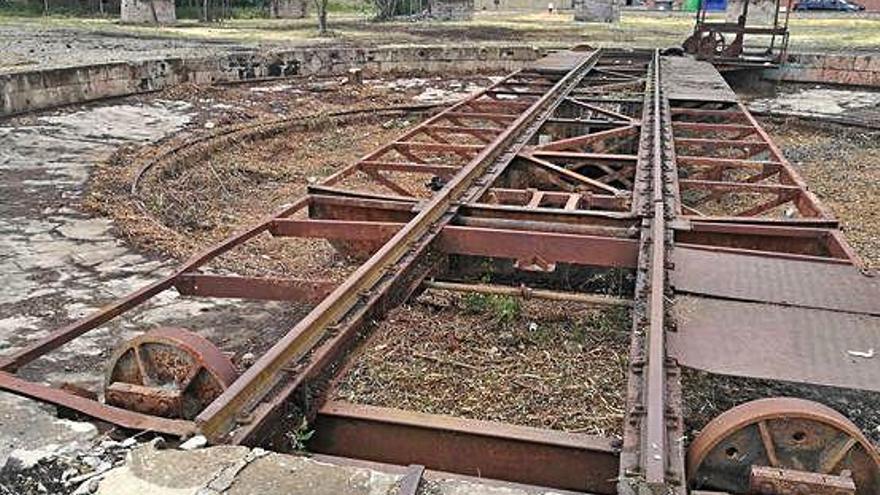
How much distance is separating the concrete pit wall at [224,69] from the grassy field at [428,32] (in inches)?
192

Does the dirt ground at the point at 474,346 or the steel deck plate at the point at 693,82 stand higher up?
the steel deck plate at the point at 693,82

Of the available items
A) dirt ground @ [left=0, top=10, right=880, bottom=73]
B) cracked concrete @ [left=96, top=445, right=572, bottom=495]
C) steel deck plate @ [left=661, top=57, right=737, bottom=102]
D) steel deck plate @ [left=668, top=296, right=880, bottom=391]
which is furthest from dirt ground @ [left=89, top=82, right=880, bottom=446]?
dirt ground @ [left=0, top=10, right=880, bottom=73]

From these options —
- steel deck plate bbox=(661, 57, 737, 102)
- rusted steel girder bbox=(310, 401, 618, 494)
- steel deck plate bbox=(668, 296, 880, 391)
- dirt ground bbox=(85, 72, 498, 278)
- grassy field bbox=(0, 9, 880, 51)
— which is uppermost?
grassy field bbox=(0, 9, 880, 51)

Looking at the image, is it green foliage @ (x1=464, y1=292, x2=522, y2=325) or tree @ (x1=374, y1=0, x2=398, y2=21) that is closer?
green foliage @ (x1=464, y1=292, x2=522, y2=325)

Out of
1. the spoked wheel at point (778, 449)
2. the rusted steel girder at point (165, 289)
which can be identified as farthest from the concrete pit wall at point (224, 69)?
the spoked wheel at point (778, 449)

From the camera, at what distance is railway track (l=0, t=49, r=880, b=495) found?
8.98 ft

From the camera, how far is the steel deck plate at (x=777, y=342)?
335 centimetres

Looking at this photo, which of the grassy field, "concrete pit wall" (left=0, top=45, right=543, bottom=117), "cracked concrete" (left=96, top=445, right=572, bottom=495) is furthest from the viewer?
the grassy field

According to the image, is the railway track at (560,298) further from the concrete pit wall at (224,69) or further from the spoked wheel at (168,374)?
the concrete pit wall at (224,69)

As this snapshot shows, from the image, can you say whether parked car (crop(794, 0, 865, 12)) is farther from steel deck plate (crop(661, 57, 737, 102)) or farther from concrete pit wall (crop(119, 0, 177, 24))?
steel deck plate (crop(661, 57, 737, 102))

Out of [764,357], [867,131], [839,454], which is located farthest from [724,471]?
[867,131]

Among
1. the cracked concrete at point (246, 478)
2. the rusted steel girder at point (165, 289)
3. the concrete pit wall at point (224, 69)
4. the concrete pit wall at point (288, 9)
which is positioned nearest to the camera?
the cracked concrete at point (246, 478)

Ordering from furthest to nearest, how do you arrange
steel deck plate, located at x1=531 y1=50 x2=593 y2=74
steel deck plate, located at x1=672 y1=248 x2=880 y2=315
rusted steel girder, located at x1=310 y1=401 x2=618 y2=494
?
steel deck plate, located at x1=531 y1=50 x2=593 y2=74
steel deck plate, located at x1=672 y1=248 x2=880 y2=315
rusted steel girder, located at x1=310 y1=401 x2=618 y2=494

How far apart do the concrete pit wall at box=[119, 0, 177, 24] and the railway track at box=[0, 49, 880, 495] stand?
27633 millimetres
